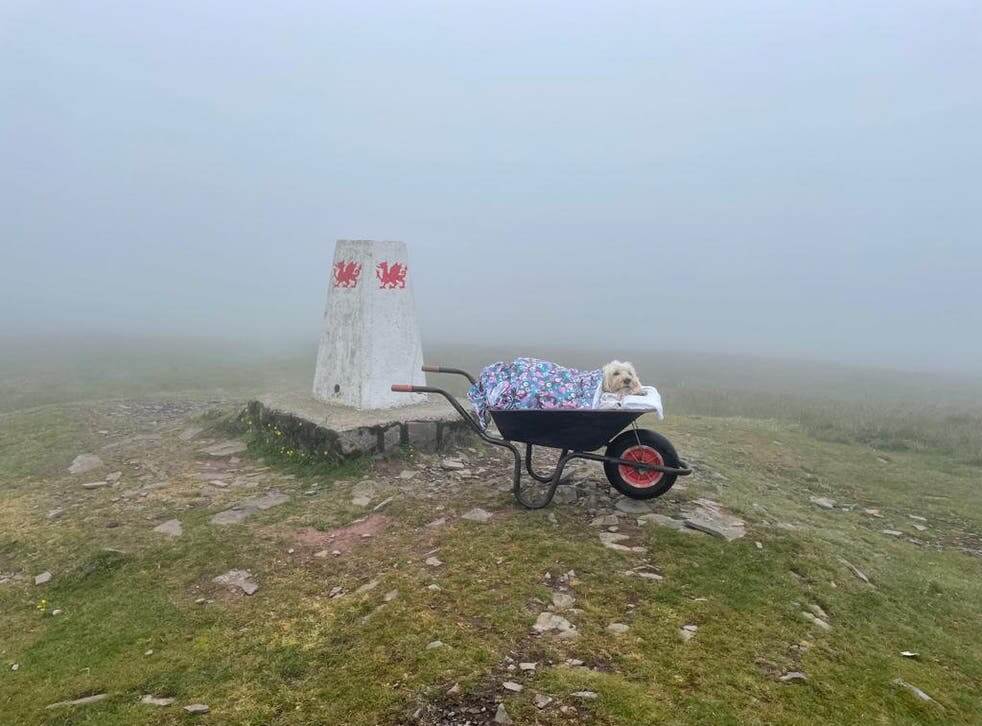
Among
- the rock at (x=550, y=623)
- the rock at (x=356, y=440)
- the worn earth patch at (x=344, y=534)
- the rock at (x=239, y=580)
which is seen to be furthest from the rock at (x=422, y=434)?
the rock at (x=550, y=623)

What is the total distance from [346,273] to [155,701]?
6.83 m

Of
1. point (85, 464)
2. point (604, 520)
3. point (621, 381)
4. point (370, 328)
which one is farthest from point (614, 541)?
point (85, 464)

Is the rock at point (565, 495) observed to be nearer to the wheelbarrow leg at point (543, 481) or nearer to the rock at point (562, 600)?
the wheelbarrow leg at point (543, 481)

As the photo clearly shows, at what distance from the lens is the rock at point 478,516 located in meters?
6.11

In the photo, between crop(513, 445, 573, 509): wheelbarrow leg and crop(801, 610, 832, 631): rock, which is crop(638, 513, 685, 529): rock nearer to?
crop(513, 445, 573, 509): wheelbarrow leg

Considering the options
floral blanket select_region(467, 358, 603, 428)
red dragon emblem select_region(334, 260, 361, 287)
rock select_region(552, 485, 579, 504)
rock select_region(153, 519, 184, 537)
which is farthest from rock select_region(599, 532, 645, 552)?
red dragon emblem select_region(334, 260, 361, 287)

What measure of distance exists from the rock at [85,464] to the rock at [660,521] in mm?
7972

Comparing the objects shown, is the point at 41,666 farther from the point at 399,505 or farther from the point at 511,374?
the point at 511,374

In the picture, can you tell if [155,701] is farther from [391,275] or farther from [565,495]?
[391,275]

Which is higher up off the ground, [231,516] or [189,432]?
[189,432]

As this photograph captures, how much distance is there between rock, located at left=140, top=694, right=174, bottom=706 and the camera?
3.54 m

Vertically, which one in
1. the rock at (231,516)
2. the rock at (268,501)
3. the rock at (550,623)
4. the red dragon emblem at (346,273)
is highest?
the red dragon emblem at (346,273)

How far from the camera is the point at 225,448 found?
9398 millimetres

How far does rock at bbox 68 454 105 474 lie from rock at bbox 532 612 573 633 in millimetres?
7742
